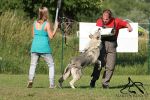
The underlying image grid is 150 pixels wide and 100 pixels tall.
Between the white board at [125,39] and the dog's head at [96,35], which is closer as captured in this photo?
the dog's head at [96,35]

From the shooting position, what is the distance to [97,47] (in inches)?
589

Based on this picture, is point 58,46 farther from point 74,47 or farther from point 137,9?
point 137,9

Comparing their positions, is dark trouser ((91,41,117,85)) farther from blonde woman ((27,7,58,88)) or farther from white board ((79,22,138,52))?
white board ((79,22,138,52))

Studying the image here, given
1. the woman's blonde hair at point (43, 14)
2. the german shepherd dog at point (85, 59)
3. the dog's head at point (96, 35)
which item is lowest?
the german shepherd dog at point (85, 59)

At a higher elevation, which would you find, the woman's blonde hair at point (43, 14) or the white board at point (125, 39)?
the woman's blonde hair at point (43, 14)

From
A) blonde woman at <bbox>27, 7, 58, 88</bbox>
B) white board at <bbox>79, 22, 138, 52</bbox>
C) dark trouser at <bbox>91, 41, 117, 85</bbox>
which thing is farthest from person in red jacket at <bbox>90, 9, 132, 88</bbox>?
white board at <bbox>79, 22, 138, 52</bbox>

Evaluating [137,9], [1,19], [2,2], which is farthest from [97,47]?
[137,9]

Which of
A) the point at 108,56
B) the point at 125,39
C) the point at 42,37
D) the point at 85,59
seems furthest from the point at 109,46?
the point at 125,39

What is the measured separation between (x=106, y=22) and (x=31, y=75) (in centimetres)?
240

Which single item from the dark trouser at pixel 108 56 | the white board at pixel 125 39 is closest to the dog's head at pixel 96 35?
the dark trouser at pixel 108 56

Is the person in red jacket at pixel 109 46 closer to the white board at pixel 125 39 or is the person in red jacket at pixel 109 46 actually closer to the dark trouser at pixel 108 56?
the dark trouser at pixel 108 56

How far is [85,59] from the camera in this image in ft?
48.8

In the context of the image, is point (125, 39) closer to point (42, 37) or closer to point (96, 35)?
point (96, 35)

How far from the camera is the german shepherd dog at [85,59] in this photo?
48.5 ft
